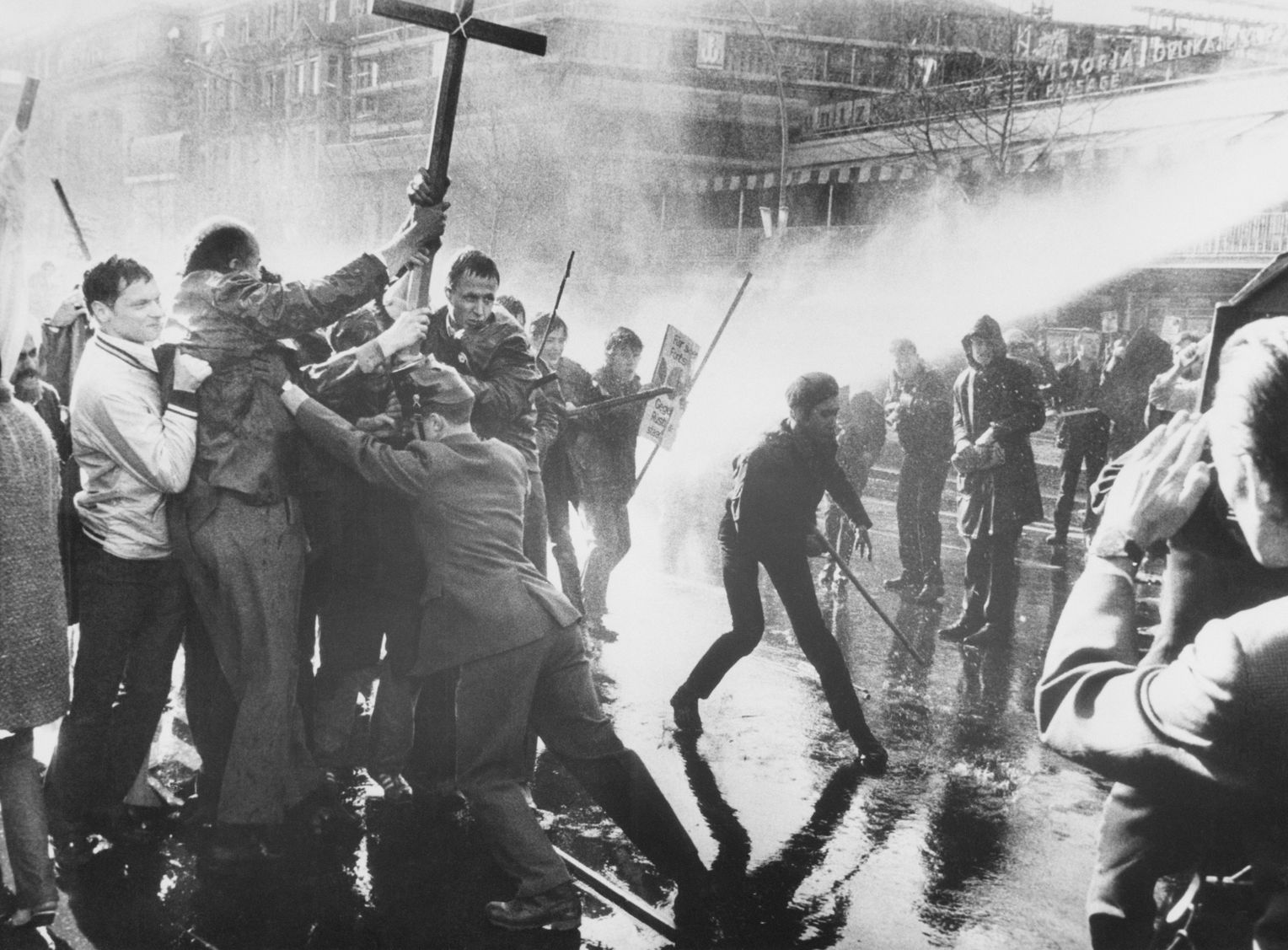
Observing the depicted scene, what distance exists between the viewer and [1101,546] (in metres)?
1.99

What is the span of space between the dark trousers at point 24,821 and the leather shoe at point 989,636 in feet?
18.6

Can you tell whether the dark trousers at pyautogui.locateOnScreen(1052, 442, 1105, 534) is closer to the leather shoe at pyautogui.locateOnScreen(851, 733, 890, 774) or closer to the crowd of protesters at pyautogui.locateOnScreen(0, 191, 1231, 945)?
the leather shoe at pyautogui.locateOnScreen(851, 733, 890, 774)

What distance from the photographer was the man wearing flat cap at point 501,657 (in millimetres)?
3754

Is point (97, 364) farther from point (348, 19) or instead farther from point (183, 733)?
point (348, 19)

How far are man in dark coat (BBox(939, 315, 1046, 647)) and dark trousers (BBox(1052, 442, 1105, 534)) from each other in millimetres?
2956

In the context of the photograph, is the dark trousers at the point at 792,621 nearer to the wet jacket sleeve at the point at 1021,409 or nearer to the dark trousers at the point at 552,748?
the dark trousers at the point at 552,748

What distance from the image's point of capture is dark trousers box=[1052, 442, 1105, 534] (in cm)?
1158

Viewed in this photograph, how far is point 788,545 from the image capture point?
5617 mm

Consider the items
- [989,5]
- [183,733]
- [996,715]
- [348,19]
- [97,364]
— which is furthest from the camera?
[348,19]

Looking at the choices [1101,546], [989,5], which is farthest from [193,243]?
[989,5]

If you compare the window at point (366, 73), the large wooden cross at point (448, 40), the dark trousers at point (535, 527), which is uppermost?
the window at point (366, 73)

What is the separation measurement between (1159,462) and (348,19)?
52407mm

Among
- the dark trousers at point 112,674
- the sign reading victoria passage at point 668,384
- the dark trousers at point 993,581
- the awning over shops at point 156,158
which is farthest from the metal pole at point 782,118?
the awning over shops at point 156,158

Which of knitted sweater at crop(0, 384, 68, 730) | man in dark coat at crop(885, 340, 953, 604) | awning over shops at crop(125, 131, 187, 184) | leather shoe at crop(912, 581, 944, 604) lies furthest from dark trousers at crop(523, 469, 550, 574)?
awning over shops at crop(125, 131, 187, 184)
